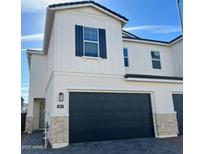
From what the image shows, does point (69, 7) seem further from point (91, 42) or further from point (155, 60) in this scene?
point (155, 60)

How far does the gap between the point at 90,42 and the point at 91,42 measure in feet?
0.18

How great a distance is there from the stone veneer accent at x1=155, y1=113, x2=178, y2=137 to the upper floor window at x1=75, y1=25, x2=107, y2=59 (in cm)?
435

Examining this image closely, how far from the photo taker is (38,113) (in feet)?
50.0

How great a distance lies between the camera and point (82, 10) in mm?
9461

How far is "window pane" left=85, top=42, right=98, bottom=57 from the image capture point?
354 inches

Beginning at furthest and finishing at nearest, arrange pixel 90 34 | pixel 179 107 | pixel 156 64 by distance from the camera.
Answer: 1. pixel 156 64
2. pixel 179 107
3. pixel 90 34

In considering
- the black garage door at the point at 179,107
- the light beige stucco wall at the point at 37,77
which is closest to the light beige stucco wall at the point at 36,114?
the light beige stucco wall at the point at 37,77

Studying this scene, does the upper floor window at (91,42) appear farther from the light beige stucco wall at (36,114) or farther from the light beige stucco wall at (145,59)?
the light beige stucco wall at (36,114)

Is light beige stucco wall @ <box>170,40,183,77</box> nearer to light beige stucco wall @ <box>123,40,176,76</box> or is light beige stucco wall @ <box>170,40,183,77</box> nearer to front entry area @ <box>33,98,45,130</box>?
light beige stucco wall @ <box>123,40,176,76</box>

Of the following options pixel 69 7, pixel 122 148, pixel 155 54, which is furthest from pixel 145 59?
pixel 122 148

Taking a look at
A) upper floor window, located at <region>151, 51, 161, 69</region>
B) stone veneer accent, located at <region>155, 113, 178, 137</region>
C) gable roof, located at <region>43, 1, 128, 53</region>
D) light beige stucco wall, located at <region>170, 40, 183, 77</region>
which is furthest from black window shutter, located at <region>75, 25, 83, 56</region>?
light beige stucco wall, located at <region>170, 40, 183, 77</region>

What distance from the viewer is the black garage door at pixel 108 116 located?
8.01 m
